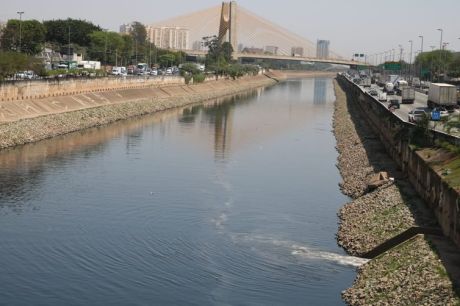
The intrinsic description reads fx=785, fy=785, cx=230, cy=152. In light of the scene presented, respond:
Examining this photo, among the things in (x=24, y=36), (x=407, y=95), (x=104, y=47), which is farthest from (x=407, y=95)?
(x=104, y=47)

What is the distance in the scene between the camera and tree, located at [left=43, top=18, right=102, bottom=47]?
99.4 m

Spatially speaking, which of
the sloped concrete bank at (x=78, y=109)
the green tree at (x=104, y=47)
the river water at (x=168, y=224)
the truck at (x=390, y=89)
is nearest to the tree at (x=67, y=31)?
the green tree at (x=104, y=47)

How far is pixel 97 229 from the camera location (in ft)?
77.9

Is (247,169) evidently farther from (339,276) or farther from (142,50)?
(142,50)

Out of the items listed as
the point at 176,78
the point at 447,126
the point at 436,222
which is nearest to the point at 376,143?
the point at 447,126

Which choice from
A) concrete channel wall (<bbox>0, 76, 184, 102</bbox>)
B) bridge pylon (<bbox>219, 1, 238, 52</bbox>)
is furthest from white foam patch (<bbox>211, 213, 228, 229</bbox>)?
bridge pylon (<bbox>219, 1, 238, 52</bbox>)

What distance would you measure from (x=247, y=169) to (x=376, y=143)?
32.1 feet

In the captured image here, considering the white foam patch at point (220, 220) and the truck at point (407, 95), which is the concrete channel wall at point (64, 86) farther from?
the truck at point (407, 95)

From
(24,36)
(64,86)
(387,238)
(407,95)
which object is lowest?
(387,238)

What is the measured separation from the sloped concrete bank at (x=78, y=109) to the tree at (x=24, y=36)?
47.2 feet

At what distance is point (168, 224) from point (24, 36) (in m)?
61.3

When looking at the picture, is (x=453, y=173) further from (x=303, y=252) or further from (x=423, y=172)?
(x=303, y=252)

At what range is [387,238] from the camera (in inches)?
829

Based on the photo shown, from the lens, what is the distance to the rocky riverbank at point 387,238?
16.6 meters
